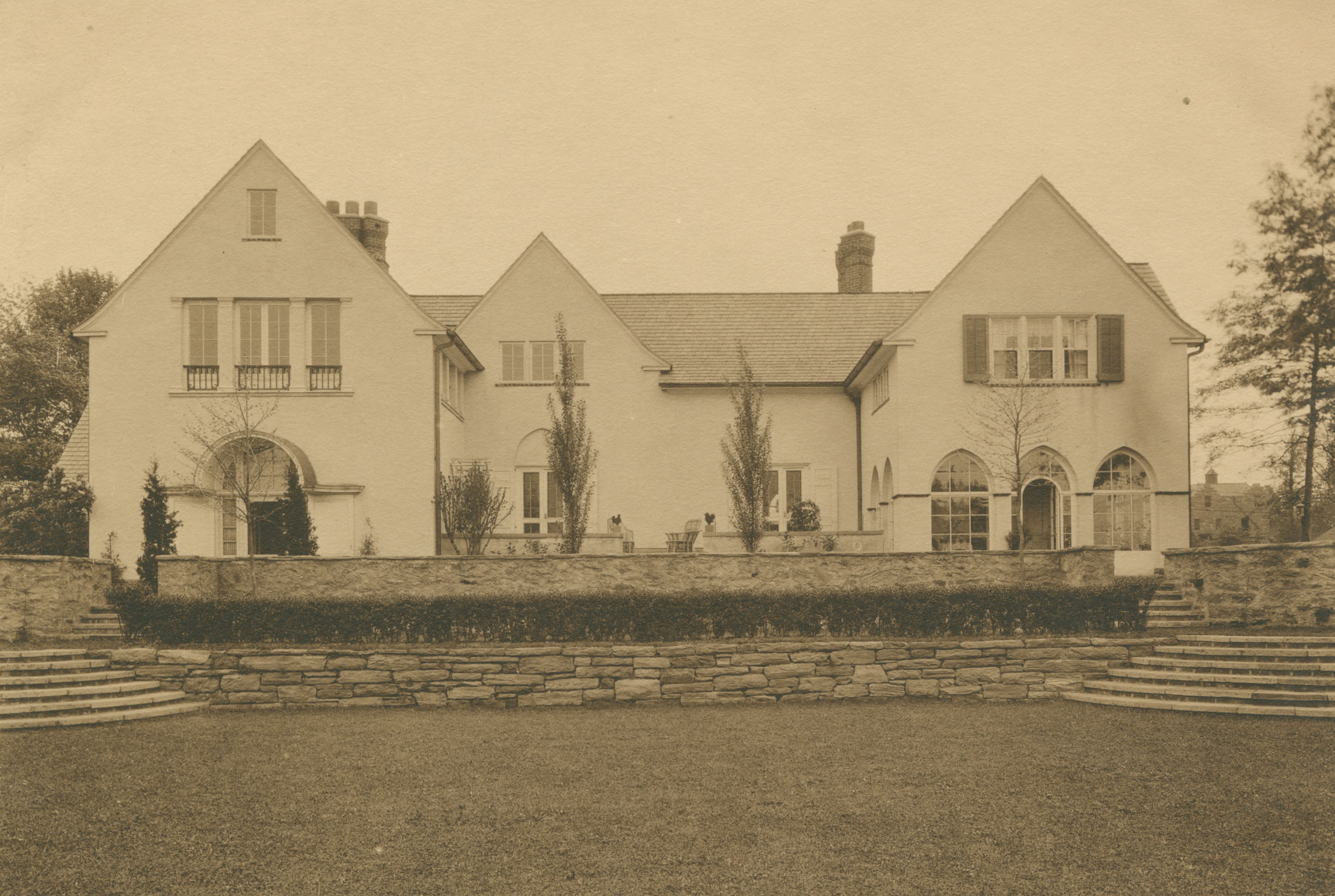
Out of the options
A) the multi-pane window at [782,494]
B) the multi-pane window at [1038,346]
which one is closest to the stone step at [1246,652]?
the multi-pane window at [1038,346]

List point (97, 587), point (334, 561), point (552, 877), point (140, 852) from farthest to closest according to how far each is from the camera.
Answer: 1. point (97, 587)
2. point (334, 561)
3. point (140, 852)
4. point (552, 877)

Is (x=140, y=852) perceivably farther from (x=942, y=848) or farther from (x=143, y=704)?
(x=143, y=704)

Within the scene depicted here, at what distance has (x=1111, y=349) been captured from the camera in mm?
24562

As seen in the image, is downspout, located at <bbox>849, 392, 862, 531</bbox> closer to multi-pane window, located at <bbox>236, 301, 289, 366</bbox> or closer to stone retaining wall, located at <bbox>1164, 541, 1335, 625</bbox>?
stone retaining wall, located at <bbox>1164, 541, 1335, 625</bbox>

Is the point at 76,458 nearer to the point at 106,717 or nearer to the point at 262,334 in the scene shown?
the point at 262,334

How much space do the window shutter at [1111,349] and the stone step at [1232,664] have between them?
9.39 metres

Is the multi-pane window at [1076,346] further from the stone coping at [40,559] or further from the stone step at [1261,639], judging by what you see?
the stone coping at [40,559]

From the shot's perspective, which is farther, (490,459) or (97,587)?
(490,459)

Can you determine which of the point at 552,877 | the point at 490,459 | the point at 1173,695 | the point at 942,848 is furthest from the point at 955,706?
the point at 490,459

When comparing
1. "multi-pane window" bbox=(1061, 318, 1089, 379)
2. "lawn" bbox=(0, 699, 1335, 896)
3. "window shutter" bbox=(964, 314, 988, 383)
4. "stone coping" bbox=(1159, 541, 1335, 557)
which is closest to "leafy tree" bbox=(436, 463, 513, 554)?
"lawn" bbox=(0, 699, 1335, 896)

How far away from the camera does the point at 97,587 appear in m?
22.4

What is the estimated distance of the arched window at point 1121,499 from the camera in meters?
24.6

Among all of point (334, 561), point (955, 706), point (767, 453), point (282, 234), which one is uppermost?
point (282, 234)

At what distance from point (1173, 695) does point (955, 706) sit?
2.79 meters
